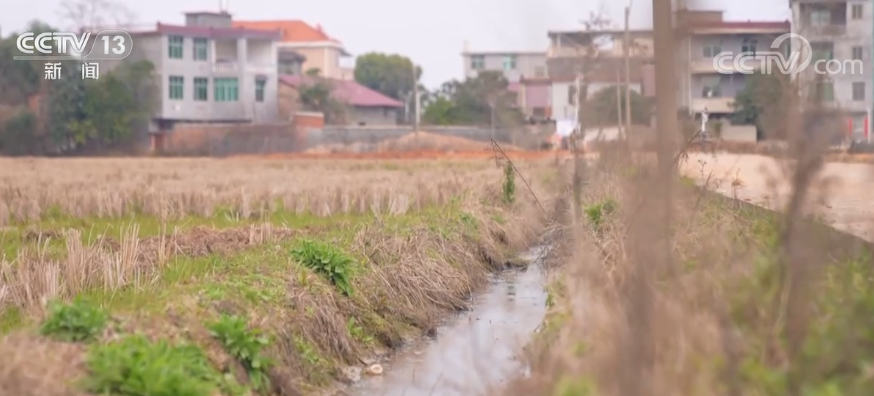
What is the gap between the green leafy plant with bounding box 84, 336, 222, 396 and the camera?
5.85 metres

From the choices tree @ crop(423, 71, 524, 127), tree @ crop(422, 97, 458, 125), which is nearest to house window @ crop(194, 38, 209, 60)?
tree @ crop(423, 71, 524, 127)

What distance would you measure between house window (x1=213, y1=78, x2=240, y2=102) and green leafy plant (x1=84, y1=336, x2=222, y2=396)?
4710 centimetres

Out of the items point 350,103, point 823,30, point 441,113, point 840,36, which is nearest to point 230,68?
point 350,103

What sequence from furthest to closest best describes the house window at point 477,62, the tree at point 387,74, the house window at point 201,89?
the house window at point 477,62 → the tree at point 387,74 → the house window at point 201,89

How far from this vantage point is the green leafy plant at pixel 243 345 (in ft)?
23.6

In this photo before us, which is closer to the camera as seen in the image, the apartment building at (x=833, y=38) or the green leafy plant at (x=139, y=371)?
the green leafy plant at (x=139, y=371)

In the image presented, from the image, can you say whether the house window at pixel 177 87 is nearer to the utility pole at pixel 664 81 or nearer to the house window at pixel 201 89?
the house window at pixel 201 89

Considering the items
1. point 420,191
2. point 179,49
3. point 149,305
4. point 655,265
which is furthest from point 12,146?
point 655,265

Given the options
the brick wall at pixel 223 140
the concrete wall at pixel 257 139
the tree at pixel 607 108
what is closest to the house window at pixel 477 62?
the concrete wall at pixel 257 139

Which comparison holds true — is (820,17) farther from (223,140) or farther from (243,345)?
(223,140)

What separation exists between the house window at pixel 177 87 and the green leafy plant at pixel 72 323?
146 ft

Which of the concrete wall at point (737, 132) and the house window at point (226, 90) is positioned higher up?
the house window at point (226, 90)

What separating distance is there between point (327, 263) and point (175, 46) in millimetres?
42020

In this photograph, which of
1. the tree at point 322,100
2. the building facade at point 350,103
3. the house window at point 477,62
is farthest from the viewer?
the house window at point 477,62
